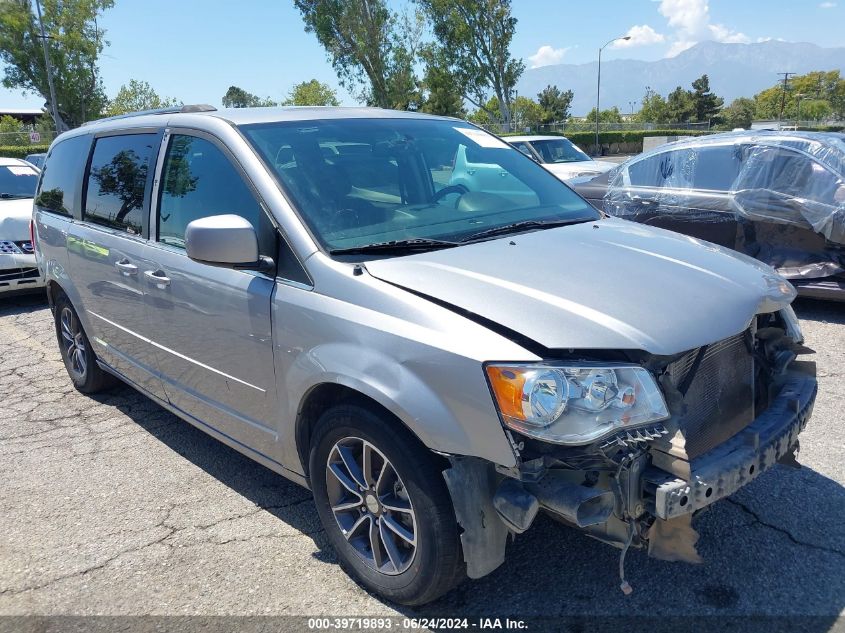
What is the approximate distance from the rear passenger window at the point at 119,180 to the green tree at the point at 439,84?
40.3m

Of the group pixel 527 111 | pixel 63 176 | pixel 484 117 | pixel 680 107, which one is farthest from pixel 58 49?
pixel 680 107

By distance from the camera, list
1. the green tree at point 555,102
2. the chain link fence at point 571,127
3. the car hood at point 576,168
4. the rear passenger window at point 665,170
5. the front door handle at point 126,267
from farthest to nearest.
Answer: the green tree at point 555,102 < the chain link fence at point 571,127 < the car hood at point 576,168 < the rear passenger window at point 665,170 < the front door handle at point 126,267

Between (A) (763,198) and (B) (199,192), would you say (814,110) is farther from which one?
(B) (199,192)

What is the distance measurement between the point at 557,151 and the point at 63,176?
37.8ft

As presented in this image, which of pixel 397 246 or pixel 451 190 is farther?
pixel 451 190

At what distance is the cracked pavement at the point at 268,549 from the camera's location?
2.76 meters

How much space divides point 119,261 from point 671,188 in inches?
216

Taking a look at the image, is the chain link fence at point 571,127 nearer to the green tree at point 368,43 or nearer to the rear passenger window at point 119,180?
the green tree at point 368,43

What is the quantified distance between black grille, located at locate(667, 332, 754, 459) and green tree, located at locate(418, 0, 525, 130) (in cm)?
4257

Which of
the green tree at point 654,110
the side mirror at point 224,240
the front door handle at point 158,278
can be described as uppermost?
A: the side mirror at point 224,240

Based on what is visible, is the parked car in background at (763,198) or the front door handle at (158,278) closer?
the front door handle at (158,278)

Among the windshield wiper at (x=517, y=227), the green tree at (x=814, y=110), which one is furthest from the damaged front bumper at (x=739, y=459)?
the green tree at (x=814, y=110)

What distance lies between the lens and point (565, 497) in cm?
218

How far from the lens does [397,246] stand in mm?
2842
